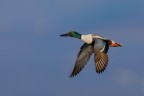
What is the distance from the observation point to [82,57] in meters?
49.4

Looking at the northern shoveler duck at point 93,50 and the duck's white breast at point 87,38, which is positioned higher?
the duck's white breast at point 87,38

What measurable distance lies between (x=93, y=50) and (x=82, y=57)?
1.05 metres

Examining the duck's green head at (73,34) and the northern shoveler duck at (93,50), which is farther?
the duck's green head at (73,34)

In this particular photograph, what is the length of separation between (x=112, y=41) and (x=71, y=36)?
146 inches

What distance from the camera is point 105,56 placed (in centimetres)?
4588

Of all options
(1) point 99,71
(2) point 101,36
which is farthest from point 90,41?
(1) point 99,71

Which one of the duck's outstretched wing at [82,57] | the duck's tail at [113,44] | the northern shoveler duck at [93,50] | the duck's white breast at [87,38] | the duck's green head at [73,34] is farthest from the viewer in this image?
the duck's green head at [73,34]

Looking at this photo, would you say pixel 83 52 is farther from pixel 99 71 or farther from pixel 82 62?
pixel 99 71

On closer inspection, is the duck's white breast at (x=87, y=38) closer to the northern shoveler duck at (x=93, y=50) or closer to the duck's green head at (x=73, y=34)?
the northern shoveler duck at (x=93, y=50)

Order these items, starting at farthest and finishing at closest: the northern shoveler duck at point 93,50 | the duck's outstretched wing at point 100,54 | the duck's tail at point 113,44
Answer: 1. the duck's tail at point 113,44
2. the northern shoveler duck at point 93,50
3. the duck's outstretched wing at point 100,54

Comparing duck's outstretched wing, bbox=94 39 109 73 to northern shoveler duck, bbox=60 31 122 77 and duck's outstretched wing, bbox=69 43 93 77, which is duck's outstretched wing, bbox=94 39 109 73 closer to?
northern shoveler duck, bbox=60 31 122 77

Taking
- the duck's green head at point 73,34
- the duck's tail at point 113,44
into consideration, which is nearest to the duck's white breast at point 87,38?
the duck's green head at point 73,34

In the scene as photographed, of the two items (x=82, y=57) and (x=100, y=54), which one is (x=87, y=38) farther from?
(x=100, y=54)

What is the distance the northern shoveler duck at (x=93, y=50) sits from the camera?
45500 mm
